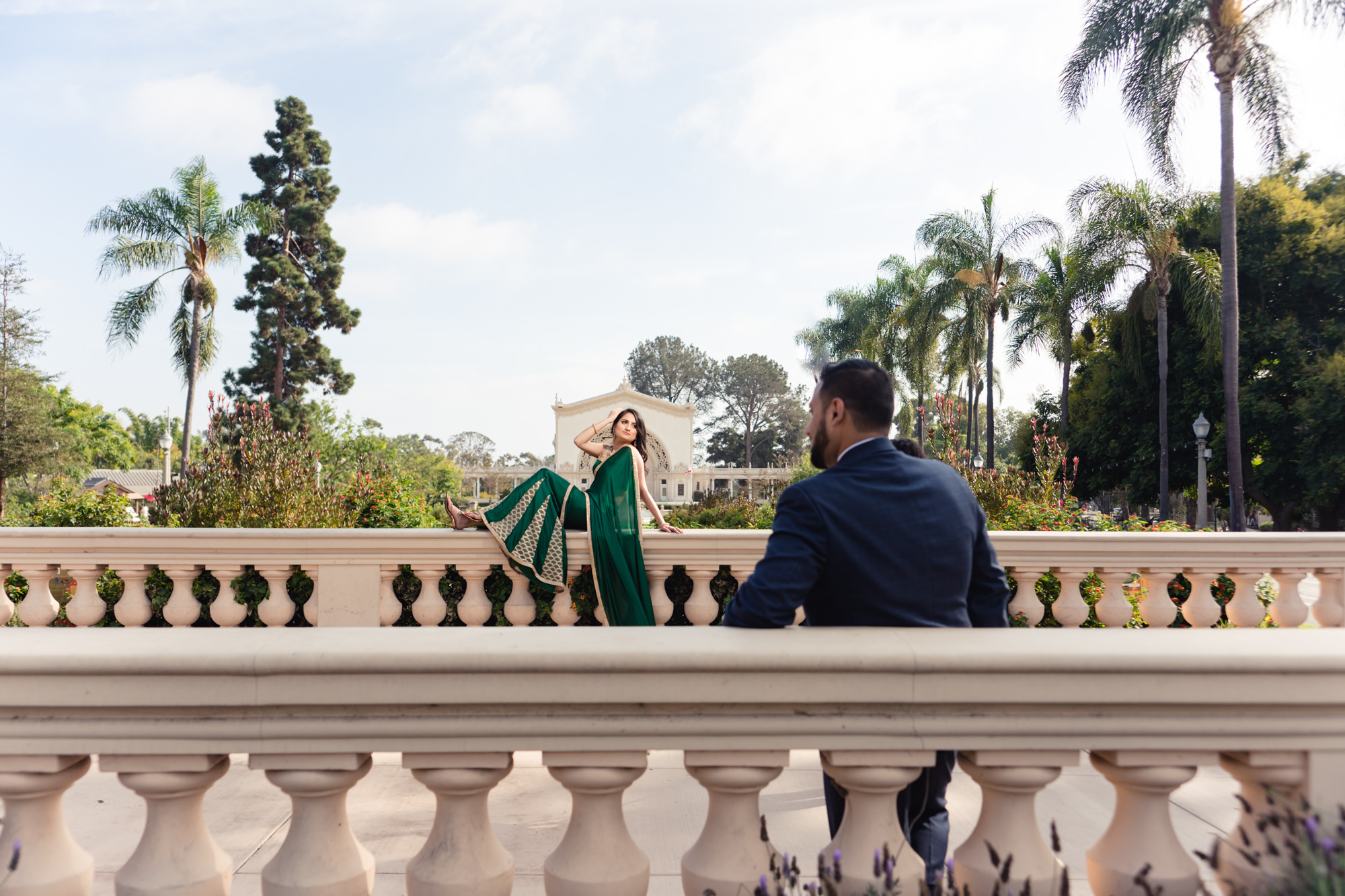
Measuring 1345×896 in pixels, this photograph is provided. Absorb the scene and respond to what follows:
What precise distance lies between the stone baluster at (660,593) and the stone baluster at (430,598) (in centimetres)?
109

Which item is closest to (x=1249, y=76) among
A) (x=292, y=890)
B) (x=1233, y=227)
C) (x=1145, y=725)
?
(x=1233, y=227)

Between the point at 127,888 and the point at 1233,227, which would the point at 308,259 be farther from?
the point at 127,888

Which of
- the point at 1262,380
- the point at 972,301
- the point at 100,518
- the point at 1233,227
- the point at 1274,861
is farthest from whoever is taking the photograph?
the point at 972,301

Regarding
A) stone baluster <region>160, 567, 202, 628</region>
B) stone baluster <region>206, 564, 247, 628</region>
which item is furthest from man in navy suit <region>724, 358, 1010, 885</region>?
stone baluster <region>160, 567, 202, 628</region>

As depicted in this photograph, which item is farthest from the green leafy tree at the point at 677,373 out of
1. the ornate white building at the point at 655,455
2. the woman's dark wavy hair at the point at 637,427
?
the woman's dark wavy hair at the point at 637,427

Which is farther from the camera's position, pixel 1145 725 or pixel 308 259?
pixel 308 259

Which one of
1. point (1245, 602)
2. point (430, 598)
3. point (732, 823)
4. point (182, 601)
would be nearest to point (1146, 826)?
point (732, 823)

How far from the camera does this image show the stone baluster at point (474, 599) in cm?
444

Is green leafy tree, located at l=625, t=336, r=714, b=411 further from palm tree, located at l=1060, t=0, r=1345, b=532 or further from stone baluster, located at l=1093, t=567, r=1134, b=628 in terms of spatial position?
stone baluster, located at l=1093, t=567, r=1134, b=628

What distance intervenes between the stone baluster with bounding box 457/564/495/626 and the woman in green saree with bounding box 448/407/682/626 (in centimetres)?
23

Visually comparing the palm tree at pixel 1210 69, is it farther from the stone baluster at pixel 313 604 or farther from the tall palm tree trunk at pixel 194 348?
the tall palm tree trunk at pixel 194 348

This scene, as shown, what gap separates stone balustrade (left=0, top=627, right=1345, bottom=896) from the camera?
1209mm

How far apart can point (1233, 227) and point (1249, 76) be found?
130 inches

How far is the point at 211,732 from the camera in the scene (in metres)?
1.23
